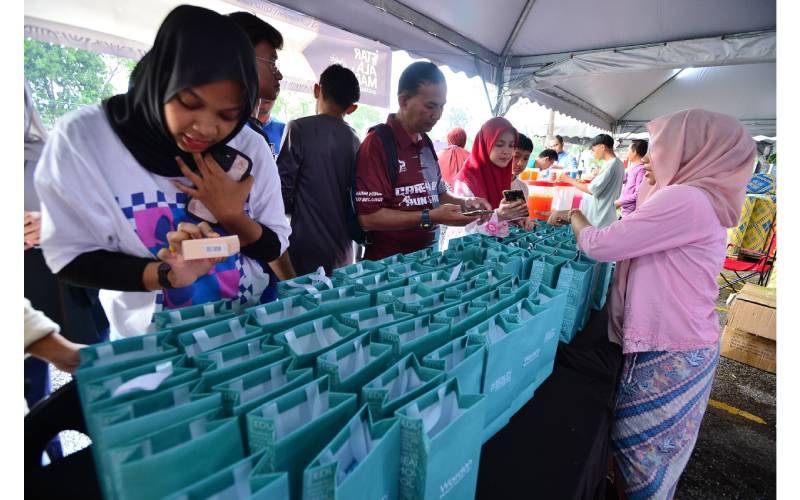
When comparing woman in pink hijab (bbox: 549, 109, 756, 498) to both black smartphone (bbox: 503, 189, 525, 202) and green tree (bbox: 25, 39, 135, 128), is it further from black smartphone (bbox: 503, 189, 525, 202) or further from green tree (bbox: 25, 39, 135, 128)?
green tree (bbox: 25, 39, 135, 128)

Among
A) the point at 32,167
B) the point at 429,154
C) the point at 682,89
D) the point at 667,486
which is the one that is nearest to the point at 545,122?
the point at 682,89

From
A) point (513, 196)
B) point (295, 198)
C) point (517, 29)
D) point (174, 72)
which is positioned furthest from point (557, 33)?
point (174, 72)

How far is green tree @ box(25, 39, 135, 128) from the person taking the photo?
127cm

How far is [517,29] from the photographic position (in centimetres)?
431

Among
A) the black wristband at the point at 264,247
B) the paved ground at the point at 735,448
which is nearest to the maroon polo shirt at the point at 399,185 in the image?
the black wristband at the point at 264,247

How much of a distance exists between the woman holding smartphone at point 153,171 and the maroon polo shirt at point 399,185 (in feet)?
2.76

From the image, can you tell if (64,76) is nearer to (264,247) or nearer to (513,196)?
(264,247)

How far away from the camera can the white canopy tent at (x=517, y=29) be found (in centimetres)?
220

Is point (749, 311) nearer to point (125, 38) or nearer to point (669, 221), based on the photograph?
point (669, 221)

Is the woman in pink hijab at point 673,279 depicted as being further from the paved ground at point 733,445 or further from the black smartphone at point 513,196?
the paved ground at point 733,445

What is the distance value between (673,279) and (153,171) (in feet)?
5.65

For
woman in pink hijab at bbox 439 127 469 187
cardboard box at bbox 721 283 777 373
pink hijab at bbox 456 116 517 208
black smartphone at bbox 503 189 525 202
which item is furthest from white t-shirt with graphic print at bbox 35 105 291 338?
cardboard box at bbox 721 283 777 373

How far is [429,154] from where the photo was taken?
2.09 meters

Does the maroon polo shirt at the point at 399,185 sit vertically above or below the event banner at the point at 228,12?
below
